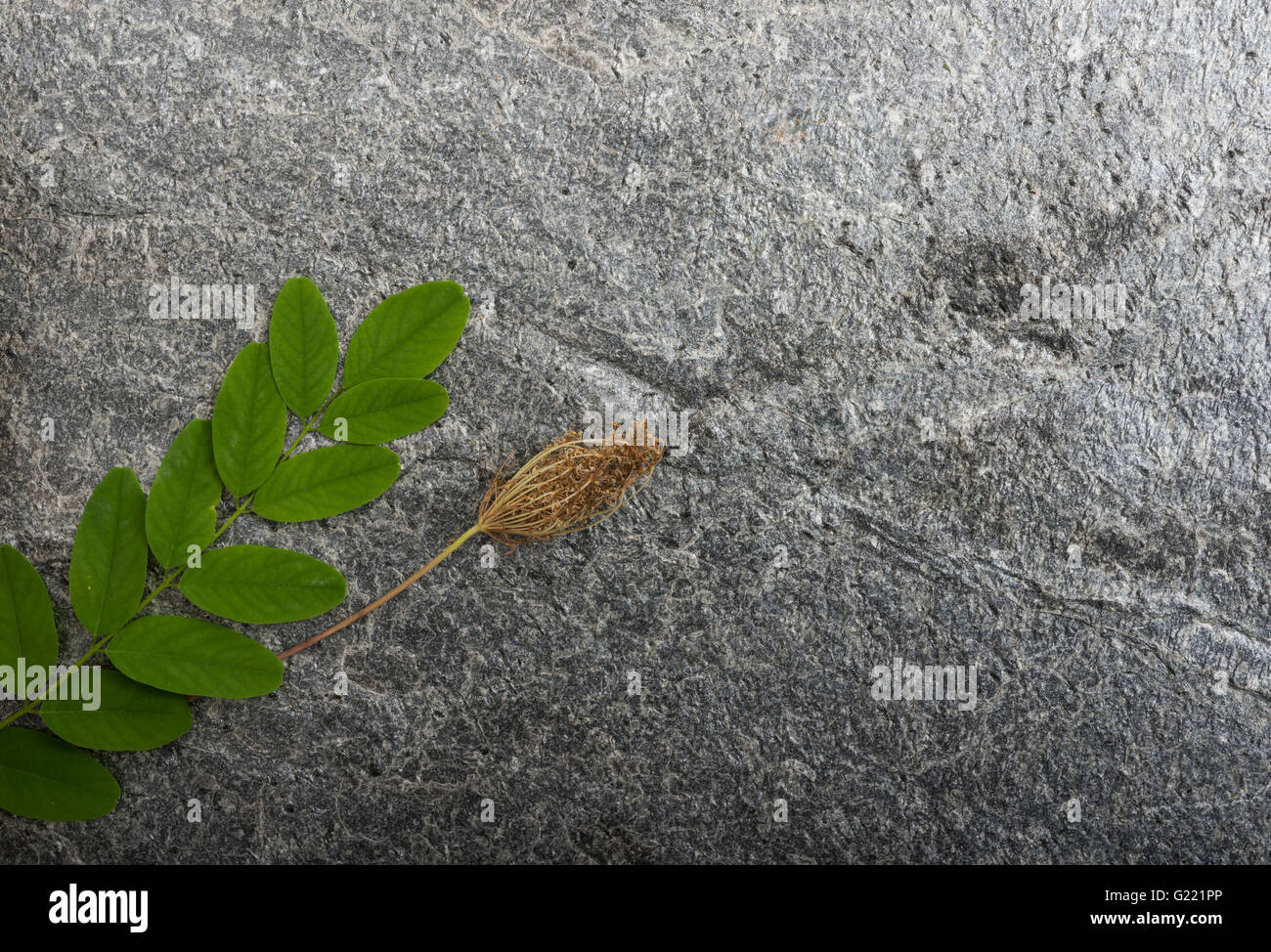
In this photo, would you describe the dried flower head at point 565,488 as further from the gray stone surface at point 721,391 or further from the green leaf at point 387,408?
the green leaf at point 387,408

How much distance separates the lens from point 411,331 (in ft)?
6.07

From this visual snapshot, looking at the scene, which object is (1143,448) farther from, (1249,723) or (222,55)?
(222,55)

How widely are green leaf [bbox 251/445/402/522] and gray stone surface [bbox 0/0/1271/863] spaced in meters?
0.06

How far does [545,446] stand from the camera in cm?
188

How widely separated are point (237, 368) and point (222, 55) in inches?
23.6

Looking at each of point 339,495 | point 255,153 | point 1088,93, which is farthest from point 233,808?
point 1088,93

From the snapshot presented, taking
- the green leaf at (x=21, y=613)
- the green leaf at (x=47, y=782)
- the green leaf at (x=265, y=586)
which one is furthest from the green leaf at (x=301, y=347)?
the green leaf at (x=47, y=782)

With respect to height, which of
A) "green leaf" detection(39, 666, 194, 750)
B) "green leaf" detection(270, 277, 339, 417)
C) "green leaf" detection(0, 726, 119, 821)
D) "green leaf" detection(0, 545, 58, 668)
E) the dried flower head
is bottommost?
"green leaf" detection(0, 726, 119, 821)

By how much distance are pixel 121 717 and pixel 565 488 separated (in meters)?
0.91

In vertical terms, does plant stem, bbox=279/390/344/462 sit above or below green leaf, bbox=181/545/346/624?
above

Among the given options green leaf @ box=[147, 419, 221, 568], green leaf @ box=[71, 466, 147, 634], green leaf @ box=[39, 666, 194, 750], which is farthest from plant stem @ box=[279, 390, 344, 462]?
green leaf @ box=[39, 666, 194, 750]

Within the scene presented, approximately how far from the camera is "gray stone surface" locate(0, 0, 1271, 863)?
188 cm

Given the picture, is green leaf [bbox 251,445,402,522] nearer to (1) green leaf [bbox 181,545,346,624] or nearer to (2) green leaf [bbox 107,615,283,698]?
(1) green leaf [bbox 181,545,346,624]

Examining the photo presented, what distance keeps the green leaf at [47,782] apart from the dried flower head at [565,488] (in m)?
0.85
